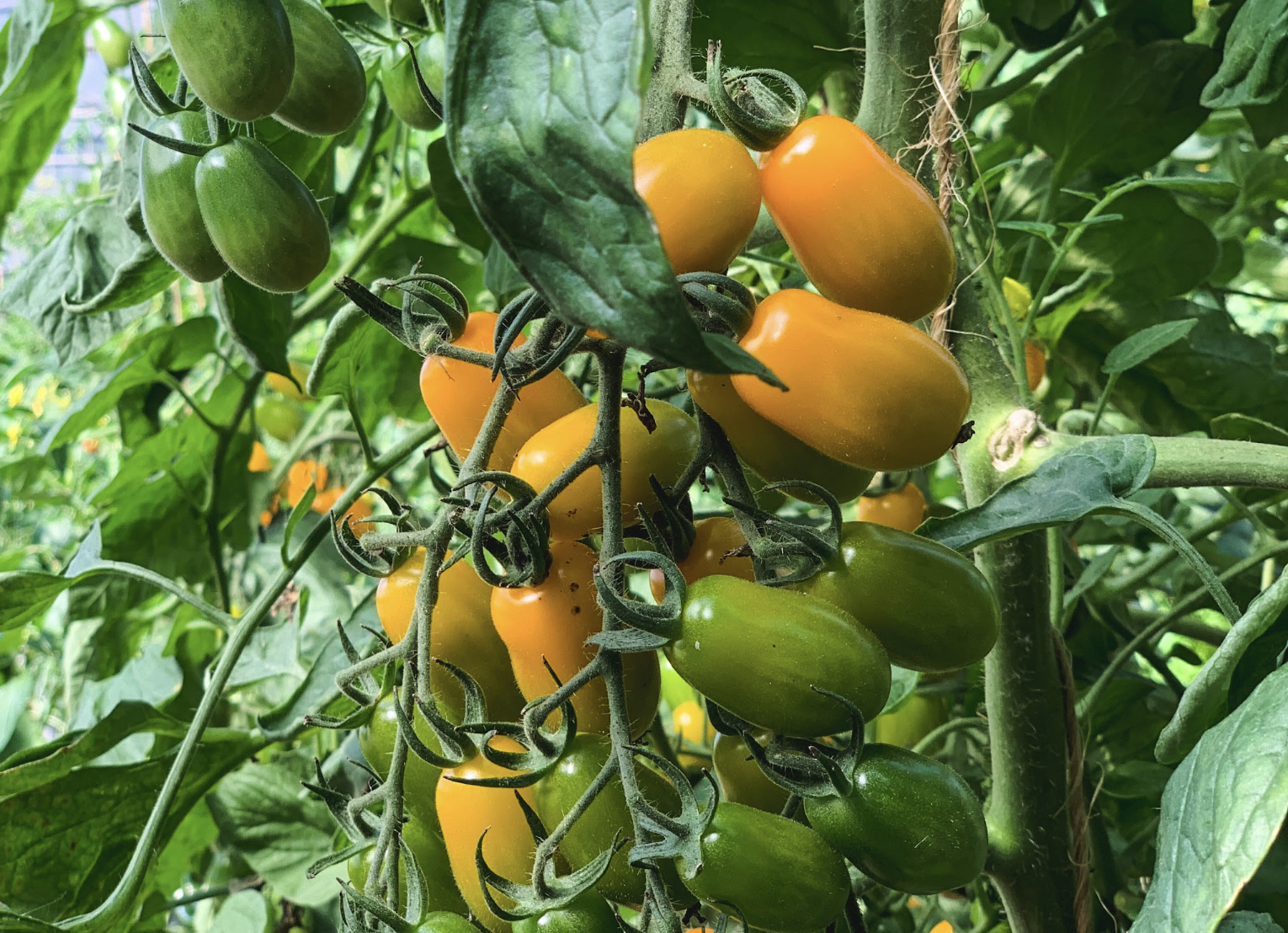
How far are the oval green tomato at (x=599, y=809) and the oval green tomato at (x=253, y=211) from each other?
22 cm

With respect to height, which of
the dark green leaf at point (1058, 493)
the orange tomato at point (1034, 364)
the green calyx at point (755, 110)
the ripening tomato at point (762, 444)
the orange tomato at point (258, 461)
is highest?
the green calyx at point (755, 110)

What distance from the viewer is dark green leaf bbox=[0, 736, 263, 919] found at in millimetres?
609

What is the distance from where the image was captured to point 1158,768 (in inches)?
27.6

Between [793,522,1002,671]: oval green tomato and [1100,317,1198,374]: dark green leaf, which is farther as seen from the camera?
[1100,317,1198,374]: dark green leaf

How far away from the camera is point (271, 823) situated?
2.50 feet

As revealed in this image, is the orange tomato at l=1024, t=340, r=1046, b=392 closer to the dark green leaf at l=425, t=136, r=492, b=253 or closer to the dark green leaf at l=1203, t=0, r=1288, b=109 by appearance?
the dark green leaf at l=1203, t=0, r=1288, b=109

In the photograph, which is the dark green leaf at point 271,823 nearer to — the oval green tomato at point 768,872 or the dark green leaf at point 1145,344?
the oval green tomato at point 768,872

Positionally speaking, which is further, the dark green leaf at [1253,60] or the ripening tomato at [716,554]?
the dark green leaf at [1253,60]

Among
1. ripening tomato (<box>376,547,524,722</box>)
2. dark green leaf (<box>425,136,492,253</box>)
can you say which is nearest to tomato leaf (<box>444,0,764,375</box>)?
ripening tomato (<box>376,547,524,722</box>)

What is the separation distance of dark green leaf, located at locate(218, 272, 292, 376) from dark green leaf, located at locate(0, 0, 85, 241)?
23 centimetres

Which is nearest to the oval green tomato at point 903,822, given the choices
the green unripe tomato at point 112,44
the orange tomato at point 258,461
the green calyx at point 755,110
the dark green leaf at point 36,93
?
the green calyx at point 755,110

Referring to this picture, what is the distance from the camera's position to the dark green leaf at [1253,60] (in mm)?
590

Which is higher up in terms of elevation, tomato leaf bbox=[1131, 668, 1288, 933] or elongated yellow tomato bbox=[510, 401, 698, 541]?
elongated yellow tomato bbox=[510, 401, 698, 541]

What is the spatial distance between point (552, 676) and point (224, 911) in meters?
0.52
